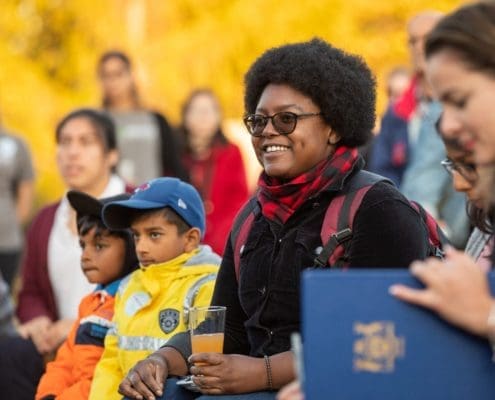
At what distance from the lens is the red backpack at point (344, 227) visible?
438 cm

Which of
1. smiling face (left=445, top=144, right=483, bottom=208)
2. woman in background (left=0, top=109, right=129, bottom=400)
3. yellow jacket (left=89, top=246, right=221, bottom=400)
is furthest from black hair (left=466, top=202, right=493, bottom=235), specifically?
woman in background (left=0, top=109, right=129, bottom=400)

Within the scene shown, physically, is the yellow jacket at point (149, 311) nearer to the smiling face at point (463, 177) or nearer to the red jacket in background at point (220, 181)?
the smiling face at point (463, 177)

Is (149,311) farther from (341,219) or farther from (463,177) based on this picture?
(463,177)

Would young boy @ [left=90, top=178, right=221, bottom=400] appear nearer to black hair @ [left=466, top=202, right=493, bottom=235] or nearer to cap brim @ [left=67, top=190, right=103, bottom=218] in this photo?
cap brim @ [left=67, top=190, right=103, bottom=218]

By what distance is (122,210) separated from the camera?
18.3 feet

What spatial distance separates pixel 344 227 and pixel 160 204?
1310 millimetres

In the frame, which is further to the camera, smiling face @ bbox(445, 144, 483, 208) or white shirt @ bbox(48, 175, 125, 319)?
white shirt @ bbox(48, 175, 125, 319)

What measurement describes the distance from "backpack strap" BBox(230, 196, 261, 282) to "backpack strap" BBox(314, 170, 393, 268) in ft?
1.28

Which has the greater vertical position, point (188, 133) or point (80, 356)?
point (188, 133)

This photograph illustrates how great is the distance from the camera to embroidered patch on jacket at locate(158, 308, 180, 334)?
521 centimetres

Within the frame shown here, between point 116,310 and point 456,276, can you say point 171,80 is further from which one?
point 456,276

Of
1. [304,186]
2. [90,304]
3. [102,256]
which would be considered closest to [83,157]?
[102,256]

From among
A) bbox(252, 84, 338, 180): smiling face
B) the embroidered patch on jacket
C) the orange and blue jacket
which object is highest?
bbox(252, 84, 338, 180): smiling face

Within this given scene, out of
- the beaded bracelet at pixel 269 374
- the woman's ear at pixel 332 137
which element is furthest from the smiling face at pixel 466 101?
the woman's ear at pixel 332 137
